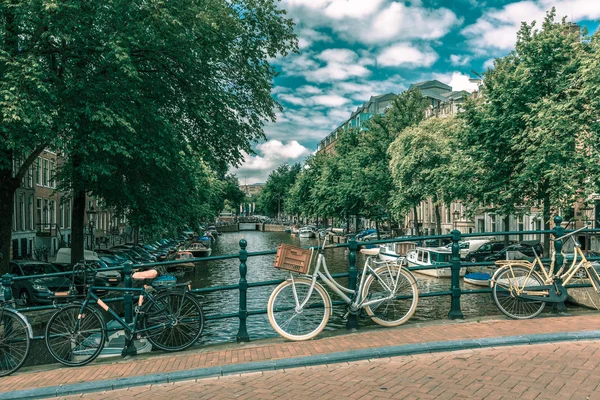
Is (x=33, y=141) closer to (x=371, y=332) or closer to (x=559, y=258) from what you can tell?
(x=371, y=332)

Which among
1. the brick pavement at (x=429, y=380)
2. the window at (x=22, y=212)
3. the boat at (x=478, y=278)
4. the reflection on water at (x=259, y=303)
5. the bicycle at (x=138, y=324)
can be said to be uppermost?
the window at (x=22, y=212)

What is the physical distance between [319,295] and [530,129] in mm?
20743

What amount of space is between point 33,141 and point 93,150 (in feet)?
5.37

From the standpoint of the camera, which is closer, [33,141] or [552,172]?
[33,141]

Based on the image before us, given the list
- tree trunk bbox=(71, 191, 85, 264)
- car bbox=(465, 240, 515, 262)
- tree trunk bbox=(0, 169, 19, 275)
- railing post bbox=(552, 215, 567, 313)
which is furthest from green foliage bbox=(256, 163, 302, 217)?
railing post bbox=(552, 215, 567, 313)

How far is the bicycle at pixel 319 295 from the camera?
21.5ft

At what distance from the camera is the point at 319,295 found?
677 centimetres

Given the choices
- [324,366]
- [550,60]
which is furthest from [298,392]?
[550,60]

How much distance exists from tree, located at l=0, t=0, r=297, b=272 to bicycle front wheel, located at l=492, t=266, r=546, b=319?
10113 mm

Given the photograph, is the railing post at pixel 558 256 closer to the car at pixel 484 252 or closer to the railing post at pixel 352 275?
the railing post at pixel 352 275

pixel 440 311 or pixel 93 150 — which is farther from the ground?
pixel 93 150

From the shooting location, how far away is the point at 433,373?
535 centimetres

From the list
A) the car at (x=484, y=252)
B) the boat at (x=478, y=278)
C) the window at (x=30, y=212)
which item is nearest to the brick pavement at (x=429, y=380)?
the boat at (x=478, y=278)

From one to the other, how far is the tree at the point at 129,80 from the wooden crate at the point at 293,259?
851 cm
